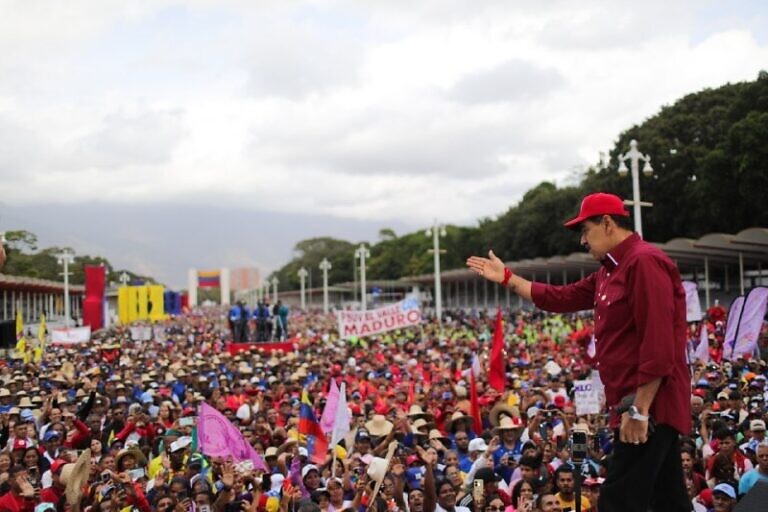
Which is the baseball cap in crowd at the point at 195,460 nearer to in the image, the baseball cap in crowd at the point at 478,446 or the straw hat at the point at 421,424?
the straw hat at the point at 421,424

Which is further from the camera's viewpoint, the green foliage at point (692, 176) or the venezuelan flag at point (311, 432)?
the green foliage at point (692, 176)

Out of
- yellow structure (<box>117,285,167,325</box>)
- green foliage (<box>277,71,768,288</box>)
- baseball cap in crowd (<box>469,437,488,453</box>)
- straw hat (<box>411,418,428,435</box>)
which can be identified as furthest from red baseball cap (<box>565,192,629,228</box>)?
yellow structure (<box>117,285,167,325</box>)

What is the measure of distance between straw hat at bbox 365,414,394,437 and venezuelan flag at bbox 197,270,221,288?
176m

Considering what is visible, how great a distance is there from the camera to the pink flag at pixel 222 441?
8.80 meters

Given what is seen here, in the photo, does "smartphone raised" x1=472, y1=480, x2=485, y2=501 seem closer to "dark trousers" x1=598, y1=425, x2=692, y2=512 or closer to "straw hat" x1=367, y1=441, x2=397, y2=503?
"straw hat" x1=367, y1=441, x2=397, y2=503

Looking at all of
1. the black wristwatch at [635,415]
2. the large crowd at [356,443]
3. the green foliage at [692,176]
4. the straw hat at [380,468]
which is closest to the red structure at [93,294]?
the green foliage at [692,176]

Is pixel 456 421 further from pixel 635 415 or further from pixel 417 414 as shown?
pixel 635 415

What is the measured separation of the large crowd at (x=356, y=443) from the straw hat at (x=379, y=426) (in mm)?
18

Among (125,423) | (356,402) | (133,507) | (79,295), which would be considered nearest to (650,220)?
(356,402)

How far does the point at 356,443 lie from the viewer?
32.3ft

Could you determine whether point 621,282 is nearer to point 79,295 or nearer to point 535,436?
point 535,436

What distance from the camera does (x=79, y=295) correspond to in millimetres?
74875

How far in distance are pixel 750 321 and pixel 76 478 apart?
930 cm

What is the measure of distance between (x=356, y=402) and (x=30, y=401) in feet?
14.9
